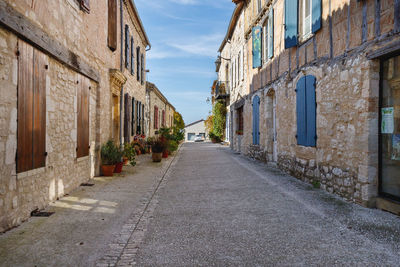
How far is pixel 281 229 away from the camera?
3.25m

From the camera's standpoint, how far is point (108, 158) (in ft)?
23.3

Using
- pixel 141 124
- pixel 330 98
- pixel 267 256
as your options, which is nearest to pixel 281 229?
pixel 267 256

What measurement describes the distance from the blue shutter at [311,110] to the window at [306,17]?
1239mm

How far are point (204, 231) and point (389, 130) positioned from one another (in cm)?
315

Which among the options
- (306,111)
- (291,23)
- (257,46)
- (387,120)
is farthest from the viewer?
(257,46)

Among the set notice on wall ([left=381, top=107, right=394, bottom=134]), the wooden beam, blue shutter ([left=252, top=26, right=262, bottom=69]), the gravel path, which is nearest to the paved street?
the gravel path

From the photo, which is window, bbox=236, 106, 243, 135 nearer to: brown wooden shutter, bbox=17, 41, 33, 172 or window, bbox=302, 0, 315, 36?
window, bbox=302, 0, 315, 36

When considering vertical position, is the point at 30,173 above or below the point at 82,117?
below

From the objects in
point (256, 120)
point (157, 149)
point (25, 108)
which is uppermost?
point (256, 120)

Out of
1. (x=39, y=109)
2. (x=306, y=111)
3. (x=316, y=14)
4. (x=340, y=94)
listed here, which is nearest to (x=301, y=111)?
(x=306, y=111)

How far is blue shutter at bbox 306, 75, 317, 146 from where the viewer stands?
588 cm

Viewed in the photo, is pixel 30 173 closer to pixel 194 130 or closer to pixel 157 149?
pixel 157 149

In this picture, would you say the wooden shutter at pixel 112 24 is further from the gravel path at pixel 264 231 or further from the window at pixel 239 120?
the window at pixel 239 120

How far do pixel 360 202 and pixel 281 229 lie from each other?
1910 millimetres
